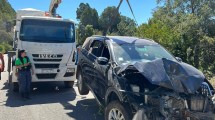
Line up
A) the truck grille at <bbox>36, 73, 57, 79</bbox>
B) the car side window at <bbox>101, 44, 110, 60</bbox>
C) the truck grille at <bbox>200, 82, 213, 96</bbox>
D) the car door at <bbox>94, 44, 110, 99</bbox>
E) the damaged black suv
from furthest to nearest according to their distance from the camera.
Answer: the truck grille at <bbox>36, 73, 57, 79</bbox>
the car side window at <bbox>101, 44, 110, 60</bbox>
the car door at <bbox>94, 44, 110, 99</bbox>
the truck grille at <bbox>200, 82, 213, 96</bbox>
the damaged black suv

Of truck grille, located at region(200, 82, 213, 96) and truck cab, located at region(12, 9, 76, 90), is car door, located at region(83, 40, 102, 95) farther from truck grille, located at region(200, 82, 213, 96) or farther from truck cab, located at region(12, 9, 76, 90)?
truck grille, located at region(200, 82, 213, 96)

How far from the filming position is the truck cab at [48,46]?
946 centimetres

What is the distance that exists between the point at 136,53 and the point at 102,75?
926mm

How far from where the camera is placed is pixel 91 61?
24.9 ft

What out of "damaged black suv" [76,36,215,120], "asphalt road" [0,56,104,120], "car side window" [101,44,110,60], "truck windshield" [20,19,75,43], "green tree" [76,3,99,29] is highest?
"green tree" [76,3,99,29]

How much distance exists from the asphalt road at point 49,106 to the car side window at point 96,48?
57.7 inches

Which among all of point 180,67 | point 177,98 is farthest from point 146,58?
point 177,98

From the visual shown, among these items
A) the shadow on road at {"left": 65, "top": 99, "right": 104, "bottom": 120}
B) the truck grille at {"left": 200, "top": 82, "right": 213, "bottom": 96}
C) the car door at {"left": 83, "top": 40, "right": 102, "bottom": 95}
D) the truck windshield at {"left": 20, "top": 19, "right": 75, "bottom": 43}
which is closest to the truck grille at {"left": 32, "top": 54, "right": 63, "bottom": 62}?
the truck windshield at {"left": 20, "top": 19, "right": 75, "bottom": 43}

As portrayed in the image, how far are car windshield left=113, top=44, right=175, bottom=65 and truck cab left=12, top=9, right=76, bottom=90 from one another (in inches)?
135

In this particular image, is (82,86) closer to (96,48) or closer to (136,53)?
(96,48)

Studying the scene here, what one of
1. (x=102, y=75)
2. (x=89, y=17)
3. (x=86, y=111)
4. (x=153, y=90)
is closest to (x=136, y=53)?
(x=102, y=75)

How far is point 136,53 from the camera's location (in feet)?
21.7

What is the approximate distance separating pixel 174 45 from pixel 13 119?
54.9 ft

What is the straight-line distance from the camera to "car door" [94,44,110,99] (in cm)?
621
